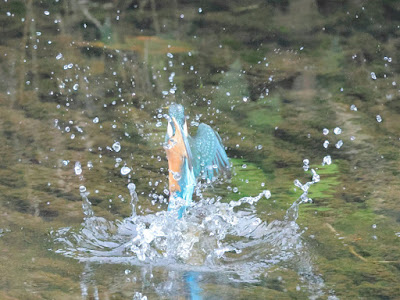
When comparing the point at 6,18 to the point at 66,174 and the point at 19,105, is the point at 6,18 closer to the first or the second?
the point at 19,105

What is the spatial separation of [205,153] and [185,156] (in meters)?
0.15

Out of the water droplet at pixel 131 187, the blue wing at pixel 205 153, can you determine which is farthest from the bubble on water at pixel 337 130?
the water droplet at pixel 131 187

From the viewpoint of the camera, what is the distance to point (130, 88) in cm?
375

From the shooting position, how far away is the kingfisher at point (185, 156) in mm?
2207

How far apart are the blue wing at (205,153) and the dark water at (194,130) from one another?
14 cm

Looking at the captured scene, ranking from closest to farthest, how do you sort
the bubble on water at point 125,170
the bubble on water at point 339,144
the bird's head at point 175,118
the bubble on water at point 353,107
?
the bird's head at point 175,118, the bubble on water at point 125,170, the bubble on water at point 339,144, the bubble on water at point 353,107

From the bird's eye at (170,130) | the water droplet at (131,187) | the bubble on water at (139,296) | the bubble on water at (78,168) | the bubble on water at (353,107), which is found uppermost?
the bubble on water at (353,107)

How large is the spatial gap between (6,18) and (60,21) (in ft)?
1.10

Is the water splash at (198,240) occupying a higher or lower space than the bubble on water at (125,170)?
lower

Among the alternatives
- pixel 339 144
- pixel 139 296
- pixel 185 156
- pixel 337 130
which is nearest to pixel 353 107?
pixel 337 130

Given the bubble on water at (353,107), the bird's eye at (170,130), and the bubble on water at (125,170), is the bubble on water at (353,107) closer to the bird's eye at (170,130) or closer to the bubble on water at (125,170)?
the bubble on water at (125,170)

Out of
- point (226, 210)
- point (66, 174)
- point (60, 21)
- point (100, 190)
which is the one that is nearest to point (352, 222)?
point (226, 210)

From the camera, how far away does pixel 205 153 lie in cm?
239

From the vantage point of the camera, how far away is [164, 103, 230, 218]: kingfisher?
86.9 inches
